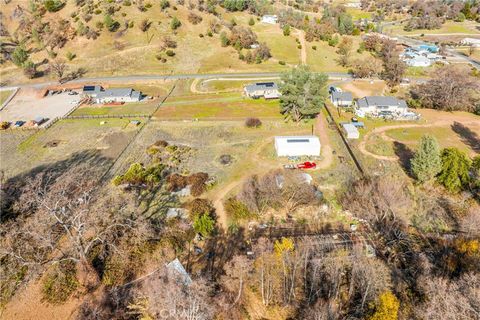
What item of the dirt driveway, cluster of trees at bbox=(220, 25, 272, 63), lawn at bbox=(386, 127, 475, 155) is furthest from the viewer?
cluster of trees at bbox=(220, 25, 272, 63)

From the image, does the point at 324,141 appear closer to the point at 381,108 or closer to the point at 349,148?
the point at 349,148

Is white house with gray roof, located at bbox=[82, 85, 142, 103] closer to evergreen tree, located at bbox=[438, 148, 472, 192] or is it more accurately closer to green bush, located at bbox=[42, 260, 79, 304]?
green bush, located at bbox=[42, 260, 79, 304]

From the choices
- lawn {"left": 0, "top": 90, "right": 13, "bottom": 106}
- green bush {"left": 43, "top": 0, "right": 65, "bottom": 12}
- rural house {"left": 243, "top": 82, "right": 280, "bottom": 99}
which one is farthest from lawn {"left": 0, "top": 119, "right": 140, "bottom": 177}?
green bush {"left": 43, "top": 0, "right": 65, "bottom": 12}

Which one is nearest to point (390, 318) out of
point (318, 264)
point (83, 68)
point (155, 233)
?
point (318, 264)

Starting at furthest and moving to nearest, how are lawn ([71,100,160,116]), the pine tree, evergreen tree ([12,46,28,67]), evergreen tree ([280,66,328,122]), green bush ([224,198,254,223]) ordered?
evergreen tree ([12,46,28,67]) → lawn ([71,100,160,116]) → evergreen tree ([280,66,328,122]) → the pine tree → green bush ([224,198,254,223])

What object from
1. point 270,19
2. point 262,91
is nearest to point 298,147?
point 262,91

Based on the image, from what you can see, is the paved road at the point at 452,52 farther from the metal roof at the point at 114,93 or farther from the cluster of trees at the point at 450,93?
the metal roof at the point at 114,93

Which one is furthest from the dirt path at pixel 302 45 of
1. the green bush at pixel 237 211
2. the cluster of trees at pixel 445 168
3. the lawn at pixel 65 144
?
the green bush at pixel 237 211
